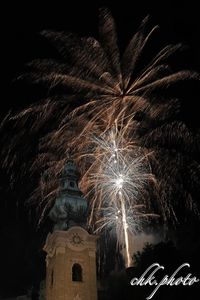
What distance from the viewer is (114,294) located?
44688 mm

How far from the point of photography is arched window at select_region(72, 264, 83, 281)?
134ft

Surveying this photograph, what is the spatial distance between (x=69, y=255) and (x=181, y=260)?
10717 mm

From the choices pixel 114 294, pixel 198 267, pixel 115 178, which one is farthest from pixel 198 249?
pixel 114 294

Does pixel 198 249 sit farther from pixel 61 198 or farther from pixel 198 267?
pixel 61 198

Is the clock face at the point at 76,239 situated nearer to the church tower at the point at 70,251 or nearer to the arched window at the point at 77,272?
the church tower at the point at 70,251

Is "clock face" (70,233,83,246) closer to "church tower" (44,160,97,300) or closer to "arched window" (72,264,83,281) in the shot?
"church tower" (44,160,97,300)

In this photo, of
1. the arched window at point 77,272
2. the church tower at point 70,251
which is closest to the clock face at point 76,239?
the church tower at point 70,251

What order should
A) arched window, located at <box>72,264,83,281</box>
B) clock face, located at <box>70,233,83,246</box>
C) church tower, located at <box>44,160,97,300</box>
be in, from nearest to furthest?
church tower, located at <box>44,160,97,300</box> < arched window, located at <box>72,264,83,281</box> < clock face, located at <box>70,233,83,246</box>

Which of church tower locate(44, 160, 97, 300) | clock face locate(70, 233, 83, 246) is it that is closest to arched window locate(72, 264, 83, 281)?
church tower locate(44, 160, 97, 300)

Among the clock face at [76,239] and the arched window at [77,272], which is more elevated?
the clock face at [76,239]

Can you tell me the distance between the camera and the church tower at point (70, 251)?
3966cm

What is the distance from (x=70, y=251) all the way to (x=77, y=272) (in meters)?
1.92

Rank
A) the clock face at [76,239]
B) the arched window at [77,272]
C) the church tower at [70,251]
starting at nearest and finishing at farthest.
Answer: the church tower at [70,251]
the arched window at [77,272]
the clock face at [76,239]

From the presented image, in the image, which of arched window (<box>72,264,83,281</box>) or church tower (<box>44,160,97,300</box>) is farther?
arched window (<box>72,264,83,281</box>)
